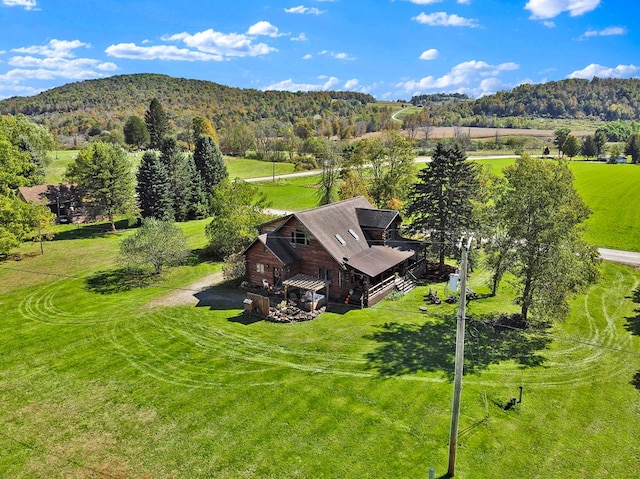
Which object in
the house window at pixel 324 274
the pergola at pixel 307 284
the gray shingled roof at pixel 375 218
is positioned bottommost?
the pergola at pixel 307 284

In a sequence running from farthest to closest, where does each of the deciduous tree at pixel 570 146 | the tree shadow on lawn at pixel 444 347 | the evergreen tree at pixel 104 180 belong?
1. the deciduous tree at pixel 570 146
2. the evergreen tree at pixel 104 180
3. the tree shadow on lawn at pixel 444 347

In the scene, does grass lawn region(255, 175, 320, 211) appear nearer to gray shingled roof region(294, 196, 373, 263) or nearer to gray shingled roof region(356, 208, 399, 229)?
gray shingled roof region(356, 208, 399, 229)

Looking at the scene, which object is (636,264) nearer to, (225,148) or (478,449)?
(478,449)

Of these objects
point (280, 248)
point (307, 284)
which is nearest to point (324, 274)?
point (307, 284)

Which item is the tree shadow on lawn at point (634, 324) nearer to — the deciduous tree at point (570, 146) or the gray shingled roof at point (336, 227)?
the gray shingled roof at point (336, 227)

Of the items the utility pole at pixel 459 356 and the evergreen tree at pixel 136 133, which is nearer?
the utility pole at pixel 459 356

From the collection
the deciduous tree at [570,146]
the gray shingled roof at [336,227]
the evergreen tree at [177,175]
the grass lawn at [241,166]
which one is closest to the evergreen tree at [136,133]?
the grass lawn at [241,166]
